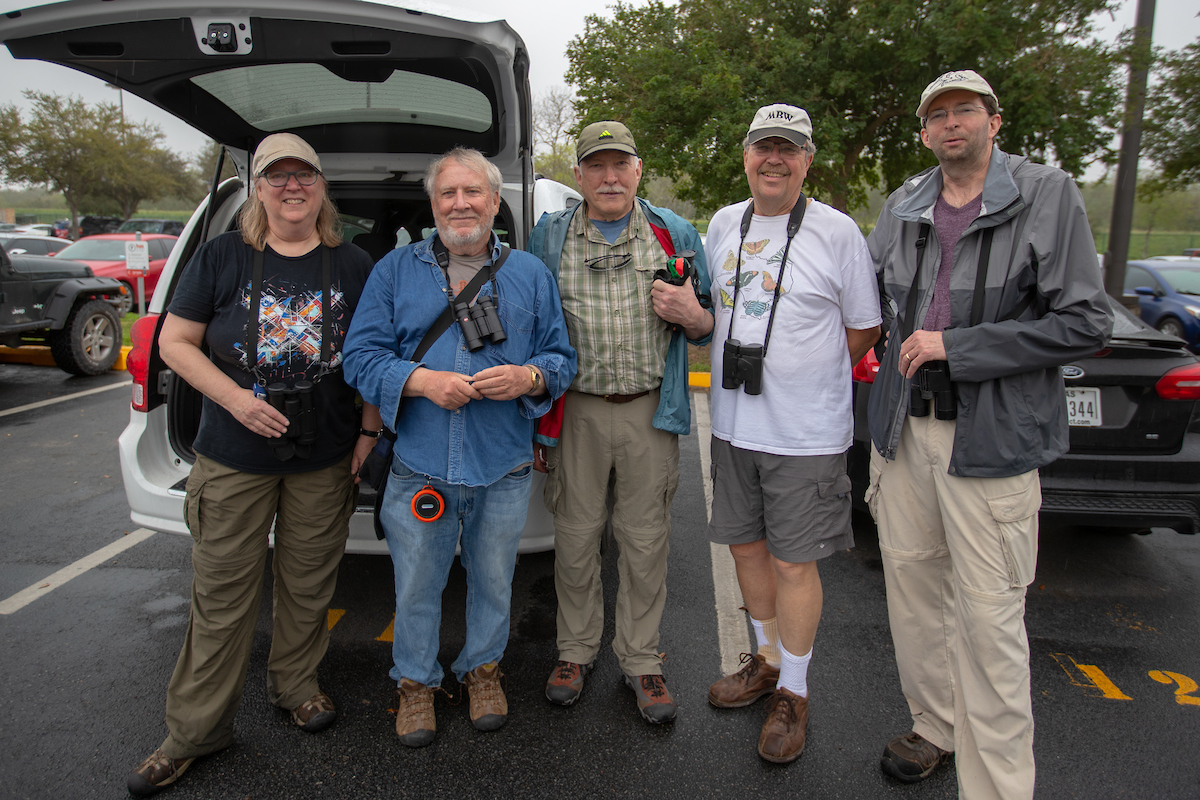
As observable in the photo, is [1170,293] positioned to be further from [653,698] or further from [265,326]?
[265,326]

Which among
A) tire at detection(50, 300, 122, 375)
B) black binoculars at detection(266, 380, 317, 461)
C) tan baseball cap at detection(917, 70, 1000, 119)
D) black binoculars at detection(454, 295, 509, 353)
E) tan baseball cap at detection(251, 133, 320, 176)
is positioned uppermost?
tan baseball cap at detection(917, 70, 1000, 119)

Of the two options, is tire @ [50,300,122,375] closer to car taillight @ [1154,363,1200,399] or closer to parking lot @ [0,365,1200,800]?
parking lot @ [0,365,1200,800]

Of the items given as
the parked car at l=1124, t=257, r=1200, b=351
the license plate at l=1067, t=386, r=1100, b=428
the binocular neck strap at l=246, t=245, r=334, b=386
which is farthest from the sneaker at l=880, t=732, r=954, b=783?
the parked car at l=1124, t=257, r=1200, b=351

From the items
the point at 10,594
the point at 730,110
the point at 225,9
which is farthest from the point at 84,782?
the point at 730,110

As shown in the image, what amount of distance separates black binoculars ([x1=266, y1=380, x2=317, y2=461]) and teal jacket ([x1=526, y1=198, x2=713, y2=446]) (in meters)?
0.76

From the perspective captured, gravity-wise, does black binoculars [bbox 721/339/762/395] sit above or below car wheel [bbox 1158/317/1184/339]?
above

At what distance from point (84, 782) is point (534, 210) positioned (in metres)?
2.58

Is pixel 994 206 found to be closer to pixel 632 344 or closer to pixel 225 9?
pixel 632 344

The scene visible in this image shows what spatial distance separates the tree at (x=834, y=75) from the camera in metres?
8.75

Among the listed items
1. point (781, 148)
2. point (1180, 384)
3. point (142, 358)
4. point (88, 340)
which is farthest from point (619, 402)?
point (88, 340)

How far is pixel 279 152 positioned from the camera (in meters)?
2.23

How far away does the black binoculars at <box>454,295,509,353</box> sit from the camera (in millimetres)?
2271

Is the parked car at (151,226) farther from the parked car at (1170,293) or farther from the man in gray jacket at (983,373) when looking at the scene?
the man in gray jacket at (983,373)

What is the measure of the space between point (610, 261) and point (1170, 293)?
37.5 feet
